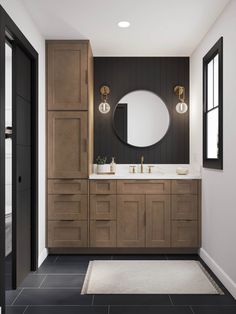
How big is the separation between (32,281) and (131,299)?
3.30 ft

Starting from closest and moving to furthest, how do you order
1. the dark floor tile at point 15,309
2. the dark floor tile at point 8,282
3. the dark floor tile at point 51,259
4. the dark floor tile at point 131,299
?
the dark floor tile at point 15,309 < the dark floor tile at point 131,299 < the dark floor tile at point 8,282 < the dark floor tile at point 51,259

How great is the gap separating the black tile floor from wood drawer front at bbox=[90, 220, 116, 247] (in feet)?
2.81

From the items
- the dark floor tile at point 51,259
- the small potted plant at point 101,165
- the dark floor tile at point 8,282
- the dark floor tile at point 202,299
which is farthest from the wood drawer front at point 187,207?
the dark floor tile at point 8,282

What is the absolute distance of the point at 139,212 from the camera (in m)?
4.38

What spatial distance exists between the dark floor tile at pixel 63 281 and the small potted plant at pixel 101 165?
5.03 ft

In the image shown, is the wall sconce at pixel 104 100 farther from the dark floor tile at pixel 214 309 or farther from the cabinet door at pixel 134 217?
the dark floor tile at pixel 214 309

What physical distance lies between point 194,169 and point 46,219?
6.40 feet

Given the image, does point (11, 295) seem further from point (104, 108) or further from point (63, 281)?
point (104, 108)

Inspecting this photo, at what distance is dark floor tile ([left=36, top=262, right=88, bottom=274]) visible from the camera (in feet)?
12.2

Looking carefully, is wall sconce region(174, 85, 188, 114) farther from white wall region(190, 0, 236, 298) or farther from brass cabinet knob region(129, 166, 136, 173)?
brass cabinet knob region(129, 166, 136, 173)

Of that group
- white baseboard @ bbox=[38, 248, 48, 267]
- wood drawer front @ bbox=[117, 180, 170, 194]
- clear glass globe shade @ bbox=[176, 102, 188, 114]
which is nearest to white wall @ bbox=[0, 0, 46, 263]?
white baseboard @ bbox=[38, 248, 48, 267]

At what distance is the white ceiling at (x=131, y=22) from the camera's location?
10.9 ft

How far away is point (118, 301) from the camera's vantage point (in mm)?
2996

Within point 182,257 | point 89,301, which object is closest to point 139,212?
point 182,257
